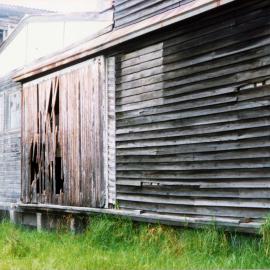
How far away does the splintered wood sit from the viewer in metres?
10.5

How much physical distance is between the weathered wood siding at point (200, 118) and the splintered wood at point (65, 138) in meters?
0.76

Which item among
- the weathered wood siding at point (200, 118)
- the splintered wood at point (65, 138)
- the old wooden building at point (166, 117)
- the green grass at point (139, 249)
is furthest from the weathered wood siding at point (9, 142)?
the weathered wood siding at point (200, 118)

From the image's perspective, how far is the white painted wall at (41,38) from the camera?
40.7ft

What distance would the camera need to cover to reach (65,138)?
456 inches

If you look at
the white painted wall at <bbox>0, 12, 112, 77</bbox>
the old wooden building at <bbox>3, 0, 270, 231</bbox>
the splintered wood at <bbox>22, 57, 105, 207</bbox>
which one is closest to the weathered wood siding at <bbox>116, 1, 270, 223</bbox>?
the old wooden building at <bbox>3, 0, 270, 231</bbox>

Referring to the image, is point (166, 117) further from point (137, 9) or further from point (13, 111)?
point (13, 111)

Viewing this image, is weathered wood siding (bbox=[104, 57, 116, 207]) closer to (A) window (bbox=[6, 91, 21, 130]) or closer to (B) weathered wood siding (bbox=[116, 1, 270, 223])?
(B) weathered wood siding (bbox=[116, 1, 270, 223])

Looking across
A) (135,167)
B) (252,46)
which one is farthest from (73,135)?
(252,46)

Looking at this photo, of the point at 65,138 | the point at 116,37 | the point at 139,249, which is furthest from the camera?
the point at 65,138

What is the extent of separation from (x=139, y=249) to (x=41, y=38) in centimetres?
759

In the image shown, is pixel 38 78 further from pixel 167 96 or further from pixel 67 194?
pixel 167 96

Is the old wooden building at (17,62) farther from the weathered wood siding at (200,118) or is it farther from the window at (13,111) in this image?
the weathered wood siding at (200,118)

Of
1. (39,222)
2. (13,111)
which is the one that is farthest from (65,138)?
(13,111)

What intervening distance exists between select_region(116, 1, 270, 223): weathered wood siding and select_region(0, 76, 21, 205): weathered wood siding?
5100 mm
